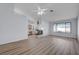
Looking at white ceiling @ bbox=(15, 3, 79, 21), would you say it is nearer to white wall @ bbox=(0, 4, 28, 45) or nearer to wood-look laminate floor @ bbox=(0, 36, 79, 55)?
white wall @ bbox=(0, 4, 28, 45)

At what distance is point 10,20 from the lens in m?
4.08

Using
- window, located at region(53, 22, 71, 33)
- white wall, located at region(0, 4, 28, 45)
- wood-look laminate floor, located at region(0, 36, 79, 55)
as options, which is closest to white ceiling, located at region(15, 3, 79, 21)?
white wall, located at region(0, 4, 28, 45)

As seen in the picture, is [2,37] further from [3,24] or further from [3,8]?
[3,8]

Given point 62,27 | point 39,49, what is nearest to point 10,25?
point 39,49

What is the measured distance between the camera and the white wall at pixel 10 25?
3.58m

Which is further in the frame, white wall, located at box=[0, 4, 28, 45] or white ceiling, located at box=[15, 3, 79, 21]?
white wall, located at box=[0, 4, 28, 45]

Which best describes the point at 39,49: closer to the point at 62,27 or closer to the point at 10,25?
the point at 10,25

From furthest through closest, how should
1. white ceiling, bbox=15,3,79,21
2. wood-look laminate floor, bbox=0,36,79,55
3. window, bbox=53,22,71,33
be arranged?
window, bbox=53,22,71,33 < white ceiling, bbox=15,3,79,21 < wood-look laminate floor, bbox=0,36,79,55

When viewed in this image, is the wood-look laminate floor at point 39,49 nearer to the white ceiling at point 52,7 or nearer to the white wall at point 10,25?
the white wall at point 10,25

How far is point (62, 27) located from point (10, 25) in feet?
16.7

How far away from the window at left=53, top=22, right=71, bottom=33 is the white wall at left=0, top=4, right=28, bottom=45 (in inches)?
155

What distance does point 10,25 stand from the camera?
4078 mm

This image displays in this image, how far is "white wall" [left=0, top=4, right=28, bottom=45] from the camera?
3.58 metres

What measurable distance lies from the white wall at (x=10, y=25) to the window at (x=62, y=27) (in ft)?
12.9
